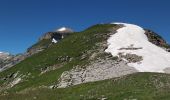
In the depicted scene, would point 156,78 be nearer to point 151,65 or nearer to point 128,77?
point 128,77

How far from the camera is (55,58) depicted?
97500 millimetres

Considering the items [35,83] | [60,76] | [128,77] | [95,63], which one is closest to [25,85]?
[35,83]

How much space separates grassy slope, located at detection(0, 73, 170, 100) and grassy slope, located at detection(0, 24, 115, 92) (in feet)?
71.4

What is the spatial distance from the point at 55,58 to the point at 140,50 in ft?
76.2

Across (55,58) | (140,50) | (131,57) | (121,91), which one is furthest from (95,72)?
(121,91)

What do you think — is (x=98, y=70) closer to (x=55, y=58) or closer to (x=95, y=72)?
(x=95, y=72)

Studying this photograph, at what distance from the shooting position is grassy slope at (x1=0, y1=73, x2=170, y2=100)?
47.4m

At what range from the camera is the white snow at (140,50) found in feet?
255

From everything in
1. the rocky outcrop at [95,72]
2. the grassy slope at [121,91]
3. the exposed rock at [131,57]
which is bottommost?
the grassy slope at [121,91]

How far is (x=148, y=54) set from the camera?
8412 cm

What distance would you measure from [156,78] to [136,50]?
90.6ft

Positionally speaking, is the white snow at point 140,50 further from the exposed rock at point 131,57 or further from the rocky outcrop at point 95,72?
the rocky outcrop at point 95,72

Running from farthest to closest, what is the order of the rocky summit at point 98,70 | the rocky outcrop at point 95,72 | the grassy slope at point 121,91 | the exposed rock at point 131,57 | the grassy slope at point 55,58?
the grassy slope at point 55,58
the exposed rock at point 131,57
the rocky outcrop at point 95,72
the rocky summit at point 98,70
the grassy slope at point 121,91

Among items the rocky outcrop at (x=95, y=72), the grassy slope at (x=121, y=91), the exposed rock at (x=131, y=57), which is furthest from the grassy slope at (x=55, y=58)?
the grassy slope at (x=121, y=91)
